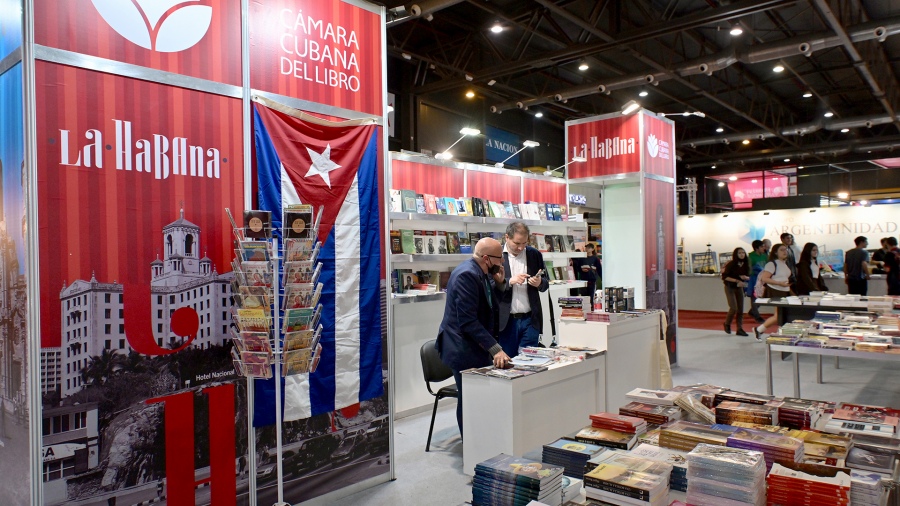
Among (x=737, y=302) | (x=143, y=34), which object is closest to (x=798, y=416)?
(x=143, y=34)

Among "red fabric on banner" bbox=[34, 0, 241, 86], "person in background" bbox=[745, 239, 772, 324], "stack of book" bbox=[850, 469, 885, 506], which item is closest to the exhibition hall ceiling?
"red fabric on banner" bbox=[34, 0, 241, 86]

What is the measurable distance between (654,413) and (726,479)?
792mm

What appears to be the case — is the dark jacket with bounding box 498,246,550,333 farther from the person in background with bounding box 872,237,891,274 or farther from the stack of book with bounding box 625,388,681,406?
the person in background with bounding box 872,237,891,274

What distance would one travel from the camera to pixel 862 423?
2.45 meters

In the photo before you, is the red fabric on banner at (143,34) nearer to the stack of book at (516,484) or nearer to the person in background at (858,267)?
the stack of book at (516,484)

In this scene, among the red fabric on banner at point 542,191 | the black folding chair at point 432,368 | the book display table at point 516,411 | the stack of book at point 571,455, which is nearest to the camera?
the stack of book at point 571,455

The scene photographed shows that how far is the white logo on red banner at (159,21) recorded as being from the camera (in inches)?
105

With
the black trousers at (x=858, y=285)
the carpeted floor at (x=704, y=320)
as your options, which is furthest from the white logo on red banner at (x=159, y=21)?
the carpeted floor at (x=704, y=320)

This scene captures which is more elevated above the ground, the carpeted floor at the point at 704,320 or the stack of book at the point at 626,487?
the stack of book at the point at 626,487

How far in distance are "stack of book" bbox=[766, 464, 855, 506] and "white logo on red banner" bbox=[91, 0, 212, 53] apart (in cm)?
311

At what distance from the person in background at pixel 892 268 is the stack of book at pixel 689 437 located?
829 centimetres

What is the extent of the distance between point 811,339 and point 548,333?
3.28 metres

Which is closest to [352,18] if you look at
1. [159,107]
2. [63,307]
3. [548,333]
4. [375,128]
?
[375,128]

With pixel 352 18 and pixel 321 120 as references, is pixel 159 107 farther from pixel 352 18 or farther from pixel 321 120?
pixel 352 18
